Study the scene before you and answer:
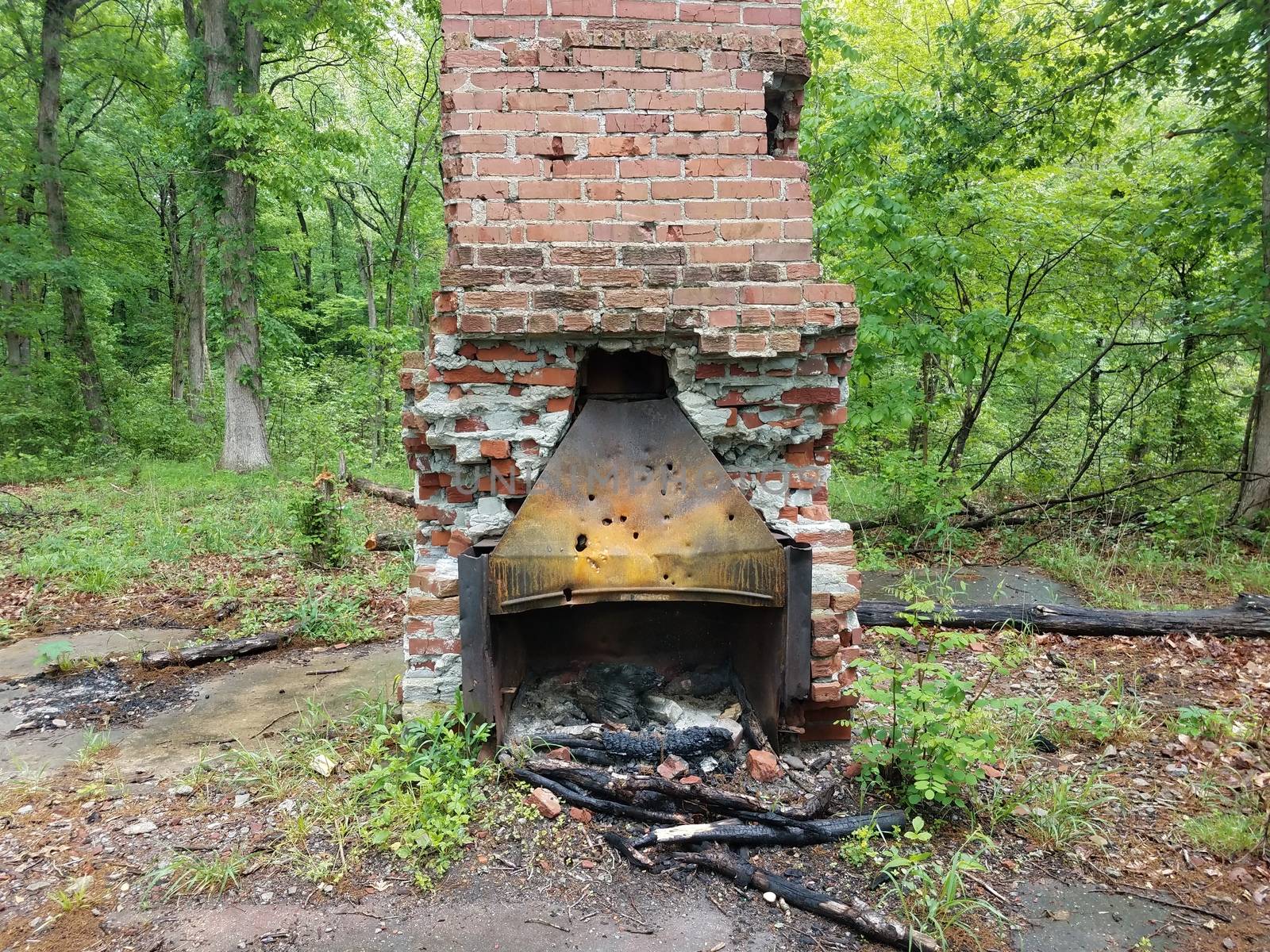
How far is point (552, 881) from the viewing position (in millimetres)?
2359

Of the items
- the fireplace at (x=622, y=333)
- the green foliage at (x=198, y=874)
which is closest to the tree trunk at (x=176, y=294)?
the fireplace at (x=622, y=333)

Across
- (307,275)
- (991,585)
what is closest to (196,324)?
(307,275)

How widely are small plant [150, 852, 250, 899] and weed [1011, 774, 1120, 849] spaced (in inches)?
112

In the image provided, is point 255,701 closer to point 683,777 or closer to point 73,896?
point 73,896

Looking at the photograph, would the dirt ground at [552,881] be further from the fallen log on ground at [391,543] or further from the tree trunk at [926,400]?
the tree trunk at [926,400]

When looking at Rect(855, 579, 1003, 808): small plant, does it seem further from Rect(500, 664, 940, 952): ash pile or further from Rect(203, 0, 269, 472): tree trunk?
Rect(203, 0, 269, 472): tree trunk

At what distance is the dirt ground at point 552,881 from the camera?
2131 millimetres

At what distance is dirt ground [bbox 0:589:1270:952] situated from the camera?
2131mm

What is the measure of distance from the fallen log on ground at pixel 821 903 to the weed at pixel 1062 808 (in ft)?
2.76

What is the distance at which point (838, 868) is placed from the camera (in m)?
2.42

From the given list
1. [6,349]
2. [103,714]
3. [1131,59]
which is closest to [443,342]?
[103,714]

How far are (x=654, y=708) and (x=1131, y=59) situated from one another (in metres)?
7.80

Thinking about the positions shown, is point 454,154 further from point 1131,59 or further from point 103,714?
point 1131,59

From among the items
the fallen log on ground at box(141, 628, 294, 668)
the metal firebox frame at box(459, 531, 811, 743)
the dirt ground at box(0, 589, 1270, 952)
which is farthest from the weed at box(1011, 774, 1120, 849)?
the fallen log on ground at box(141, 628, 294, 668)
